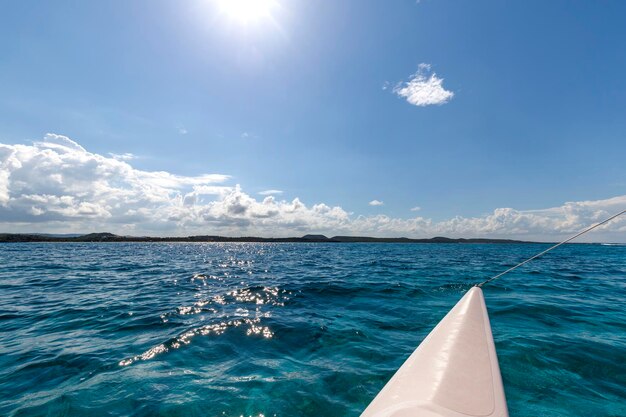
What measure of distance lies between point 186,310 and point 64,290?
8944 millimetres

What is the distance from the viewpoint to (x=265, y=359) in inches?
249

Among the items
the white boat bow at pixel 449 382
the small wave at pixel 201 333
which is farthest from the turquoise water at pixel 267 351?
the white boat bow at pixel 449 382

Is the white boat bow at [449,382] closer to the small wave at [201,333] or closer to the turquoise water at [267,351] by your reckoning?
the turquoise water at [267,351]

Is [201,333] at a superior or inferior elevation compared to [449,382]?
inferior

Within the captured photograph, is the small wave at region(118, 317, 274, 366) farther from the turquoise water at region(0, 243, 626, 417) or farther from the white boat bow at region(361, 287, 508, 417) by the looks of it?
the white boat bow at region(361, 287, 508, 417)

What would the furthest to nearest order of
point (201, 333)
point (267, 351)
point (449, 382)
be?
point (201, 333), point (267, 351), point (449, 382)

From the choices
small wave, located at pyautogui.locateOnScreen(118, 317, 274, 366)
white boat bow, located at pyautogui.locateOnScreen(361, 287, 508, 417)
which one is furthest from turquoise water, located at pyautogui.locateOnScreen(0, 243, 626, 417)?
white boat bow, located at pyautogui.locateOnScreen(361, 287, 508, 417)

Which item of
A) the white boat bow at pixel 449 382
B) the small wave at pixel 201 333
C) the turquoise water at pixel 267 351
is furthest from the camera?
the small wave at pixel 201 333

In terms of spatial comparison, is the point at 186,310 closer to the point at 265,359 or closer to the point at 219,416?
the point at 265,359

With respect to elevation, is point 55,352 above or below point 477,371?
below

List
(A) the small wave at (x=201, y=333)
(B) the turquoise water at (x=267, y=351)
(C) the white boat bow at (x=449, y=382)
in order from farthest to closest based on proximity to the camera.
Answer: (A) the small wave at (x=201, y=333) < (B) the turquoise water at (x=267, y=351) < (C) the white boat bow at (x=449, y=382)

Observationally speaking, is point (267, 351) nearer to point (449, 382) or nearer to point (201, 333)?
point (201, 333)

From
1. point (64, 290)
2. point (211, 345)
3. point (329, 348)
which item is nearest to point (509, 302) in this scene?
point (329, 348)

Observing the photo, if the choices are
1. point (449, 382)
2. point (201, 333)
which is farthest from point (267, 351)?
point (449, 382)
